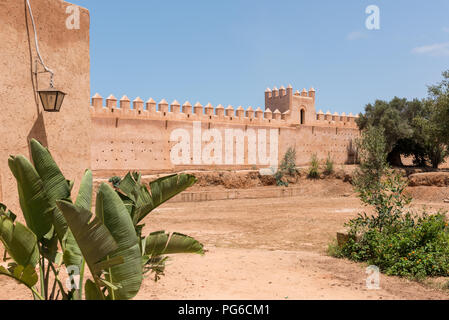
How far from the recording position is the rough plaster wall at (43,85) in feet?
18.6

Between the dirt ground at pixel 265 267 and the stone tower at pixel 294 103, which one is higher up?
the stone tower at pixel 294 103

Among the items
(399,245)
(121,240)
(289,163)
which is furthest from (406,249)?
(289,163)

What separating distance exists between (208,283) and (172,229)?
5.76m

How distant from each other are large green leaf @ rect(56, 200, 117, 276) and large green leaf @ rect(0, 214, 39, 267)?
2.26ft

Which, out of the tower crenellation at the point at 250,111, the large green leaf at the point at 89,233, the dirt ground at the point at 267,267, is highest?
the tower crenellation at the point at 250,111

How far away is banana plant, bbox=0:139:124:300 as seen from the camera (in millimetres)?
2549

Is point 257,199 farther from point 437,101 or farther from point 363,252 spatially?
point 363,252

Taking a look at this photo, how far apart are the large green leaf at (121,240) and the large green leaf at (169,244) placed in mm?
673

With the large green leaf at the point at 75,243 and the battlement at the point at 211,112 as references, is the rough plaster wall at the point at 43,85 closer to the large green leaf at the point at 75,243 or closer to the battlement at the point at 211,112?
the large green leaf at the point at 75,243

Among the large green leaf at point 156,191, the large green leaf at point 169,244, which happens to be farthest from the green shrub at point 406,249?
the large green leaf at point 156,191

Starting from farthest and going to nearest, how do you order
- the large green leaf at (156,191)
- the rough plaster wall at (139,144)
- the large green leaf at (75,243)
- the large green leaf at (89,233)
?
the rough plaster wall at (139,144), the large green leaf at (156,191), the large green leaf at (75,243), the large green leaf at (89,233)

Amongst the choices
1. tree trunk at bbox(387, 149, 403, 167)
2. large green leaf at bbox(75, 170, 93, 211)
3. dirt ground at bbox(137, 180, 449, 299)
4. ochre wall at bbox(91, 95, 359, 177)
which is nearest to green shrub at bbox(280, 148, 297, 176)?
ochre wall at bbox(91, 95, 359, 177)

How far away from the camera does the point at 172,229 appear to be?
11234 millimetres
